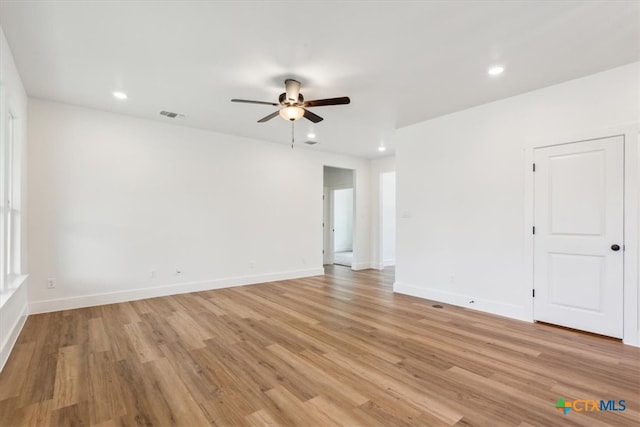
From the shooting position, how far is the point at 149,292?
16.0ft

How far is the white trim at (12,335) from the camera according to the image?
2627mm

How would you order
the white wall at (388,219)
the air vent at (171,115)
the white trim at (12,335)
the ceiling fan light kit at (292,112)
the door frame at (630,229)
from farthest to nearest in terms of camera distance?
the white wall at (388,219) < the air vent at (171,115) < the ceiling fan light kit at (292,112) < the door frame at (630,229) < the white trim at (12,335)

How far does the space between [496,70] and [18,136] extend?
17.9 feet

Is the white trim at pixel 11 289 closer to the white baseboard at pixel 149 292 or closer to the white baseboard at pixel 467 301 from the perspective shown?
the white baseboard at pixel 149 292

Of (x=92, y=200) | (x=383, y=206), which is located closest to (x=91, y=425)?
(x=92, y=200)

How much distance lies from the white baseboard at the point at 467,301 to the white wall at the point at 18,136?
483cm

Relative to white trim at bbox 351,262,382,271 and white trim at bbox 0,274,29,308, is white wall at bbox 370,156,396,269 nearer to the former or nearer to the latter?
white trim at bbox 351,262,382,271

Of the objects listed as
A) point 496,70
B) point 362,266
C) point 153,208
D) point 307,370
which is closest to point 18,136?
point 153,208

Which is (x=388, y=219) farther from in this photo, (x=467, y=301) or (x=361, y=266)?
(x=467, y=301)

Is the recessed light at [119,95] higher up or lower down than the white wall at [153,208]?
higher up

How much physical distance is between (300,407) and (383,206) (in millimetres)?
6420

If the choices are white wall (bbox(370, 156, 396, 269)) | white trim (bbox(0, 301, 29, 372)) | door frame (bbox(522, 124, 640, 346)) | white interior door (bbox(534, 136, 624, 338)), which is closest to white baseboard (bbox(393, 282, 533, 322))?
white interior door (bbox(534, 136, 624, 338))

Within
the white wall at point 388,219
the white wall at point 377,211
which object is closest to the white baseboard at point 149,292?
the white wall at point 377,211

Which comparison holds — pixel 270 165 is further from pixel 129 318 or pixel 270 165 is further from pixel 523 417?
pixel 523 417
